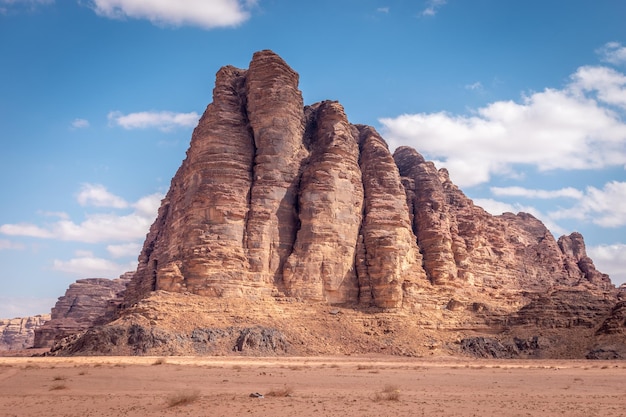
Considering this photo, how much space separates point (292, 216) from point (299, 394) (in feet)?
153

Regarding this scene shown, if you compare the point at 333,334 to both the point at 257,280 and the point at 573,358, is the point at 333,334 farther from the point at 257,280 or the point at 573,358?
the point at 573,358

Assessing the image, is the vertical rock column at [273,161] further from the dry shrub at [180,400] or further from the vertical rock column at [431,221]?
the dry shrub at [180,400]

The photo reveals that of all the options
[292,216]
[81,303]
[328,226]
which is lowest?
[81,303]

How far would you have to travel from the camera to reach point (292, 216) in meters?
67.2

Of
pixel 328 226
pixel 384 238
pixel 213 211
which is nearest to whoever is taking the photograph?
pixel 213 211

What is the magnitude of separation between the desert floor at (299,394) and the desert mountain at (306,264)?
862 inches

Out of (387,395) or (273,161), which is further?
(273,161)

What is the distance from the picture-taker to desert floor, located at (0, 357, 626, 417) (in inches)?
677

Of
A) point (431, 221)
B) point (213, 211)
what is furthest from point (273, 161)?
point (431, 221)

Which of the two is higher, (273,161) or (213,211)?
(273,161)

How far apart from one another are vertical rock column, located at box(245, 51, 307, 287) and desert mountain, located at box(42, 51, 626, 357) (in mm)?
156

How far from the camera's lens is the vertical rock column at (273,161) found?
63.6m

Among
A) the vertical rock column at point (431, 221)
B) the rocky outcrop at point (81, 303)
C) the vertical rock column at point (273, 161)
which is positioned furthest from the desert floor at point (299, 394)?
the rocky outcrop at point (81, 303)

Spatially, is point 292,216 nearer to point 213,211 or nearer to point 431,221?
point 213,211
